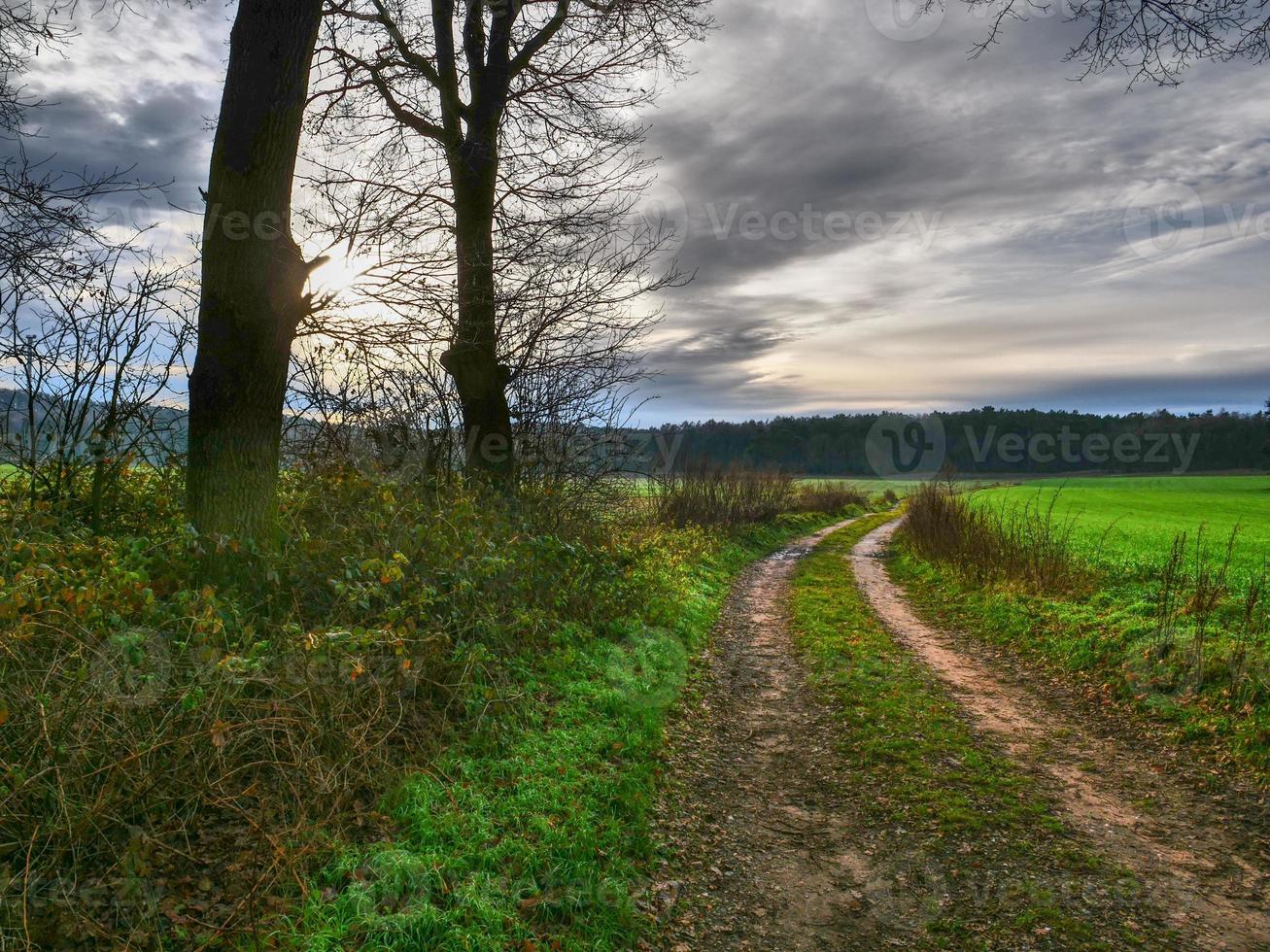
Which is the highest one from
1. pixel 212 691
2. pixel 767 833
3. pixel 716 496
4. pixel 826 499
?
pixel 716 496

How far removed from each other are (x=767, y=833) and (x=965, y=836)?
1299 mm

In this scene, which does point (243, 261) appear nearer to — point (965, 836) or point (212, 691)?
point (212, 691)

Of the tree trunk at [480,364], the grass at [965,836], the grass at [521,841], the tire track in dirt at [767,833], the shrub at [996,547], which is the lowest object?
the tire track in dirt at [767,833]

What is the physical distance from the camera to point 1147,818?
522cm

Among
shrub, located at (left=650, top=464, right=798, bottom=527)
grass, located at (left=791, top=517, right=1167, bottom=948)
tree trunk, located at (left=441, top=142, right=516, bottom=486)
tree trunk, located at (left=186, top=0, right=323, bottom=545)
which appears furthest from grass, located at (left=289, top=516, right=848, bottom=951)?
shrub, located at (left=650, top=464, right=798, bottom=527)

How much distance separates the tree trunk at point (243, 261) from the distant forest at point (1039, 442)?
7832 centimetres

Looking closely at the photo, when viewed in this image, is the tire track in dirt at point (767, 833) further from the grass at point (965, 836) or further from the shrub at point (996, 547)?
the shrub at point (996, 547)

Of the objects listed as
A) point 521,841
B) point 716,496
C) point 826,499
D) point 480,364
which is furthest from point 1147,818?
point 826,499

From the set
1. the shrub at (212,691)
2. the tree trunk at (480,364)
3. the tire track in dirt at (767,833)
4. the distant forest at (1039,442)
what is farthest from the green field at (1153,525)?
the distant forest at (1039,442)

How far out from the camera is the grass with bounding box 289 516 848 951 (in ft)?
11.7

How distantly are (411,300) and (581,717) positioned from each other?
492 centimetres

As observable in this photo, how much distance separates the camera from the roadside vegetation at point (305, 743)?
3.43 metres

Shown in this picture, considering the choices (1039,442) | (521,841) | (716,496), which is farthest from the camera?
(1039,442)

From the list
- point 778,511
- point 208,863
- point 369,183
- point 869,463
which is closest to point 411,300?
point 369,183
